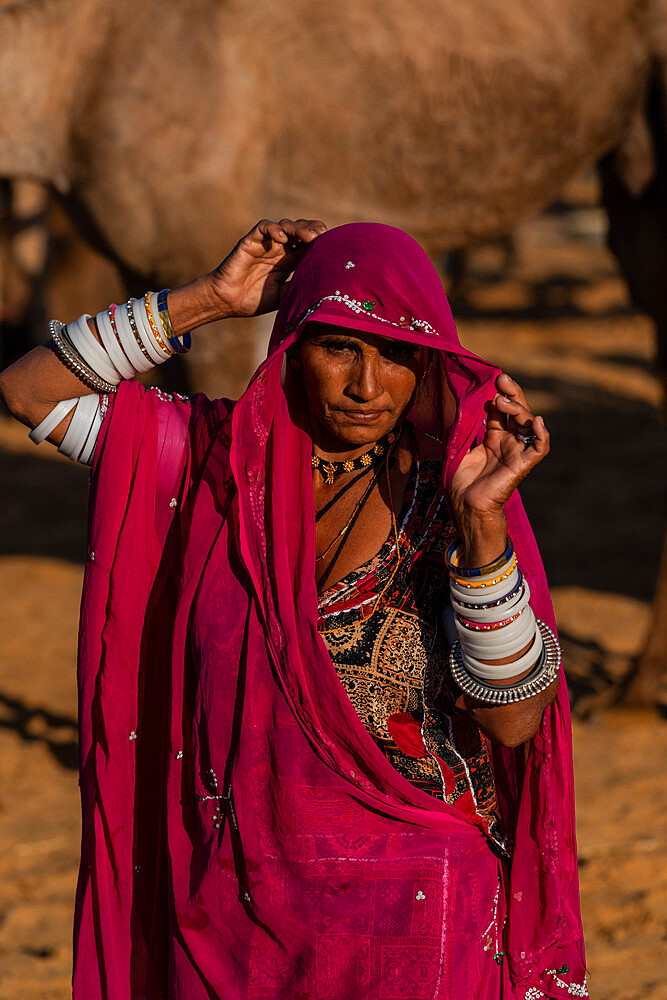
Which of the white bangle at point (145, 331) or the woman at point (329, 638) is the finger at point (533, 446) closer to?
the woman at point (329, 638)

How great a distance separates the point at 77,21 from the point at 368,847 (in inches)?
150

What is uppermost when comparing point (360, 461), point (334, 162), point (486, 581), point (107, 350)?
point (334, 162)

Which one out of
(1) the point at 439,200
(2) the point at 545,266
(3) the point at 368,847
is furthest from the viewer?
(2) the point at 545,266

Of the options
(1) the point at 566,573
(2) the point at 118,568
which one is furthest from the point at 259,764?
(1) the point at 566,573

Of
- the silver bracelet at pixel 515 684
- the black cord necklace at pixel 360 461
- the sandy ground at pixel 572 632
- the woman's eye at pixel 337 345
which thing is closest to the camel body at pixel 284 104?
the sandy ground at pixel 572 632

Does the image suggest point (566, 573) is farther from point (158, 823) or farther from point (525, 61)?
point (158, 823)

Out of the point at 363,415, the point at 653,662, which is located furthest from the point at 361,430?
the point at 653,662

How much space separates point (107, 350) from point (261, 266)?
0.28m

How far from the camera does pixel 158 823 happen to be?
2111 mm

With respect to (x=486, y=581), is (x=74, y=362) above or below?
above

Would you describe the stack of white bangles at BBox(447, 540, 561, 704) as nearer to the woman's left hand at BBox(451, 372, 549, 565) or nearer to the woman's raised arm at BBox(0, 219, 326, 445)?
the woman's left hand at BBox(451, 372, 549, 565)

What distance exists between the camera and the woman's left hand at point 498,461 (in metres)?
1.64

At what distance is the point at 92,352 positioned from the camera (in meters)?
2.00

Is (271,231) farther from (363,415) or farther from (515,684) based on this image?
(515,684)
